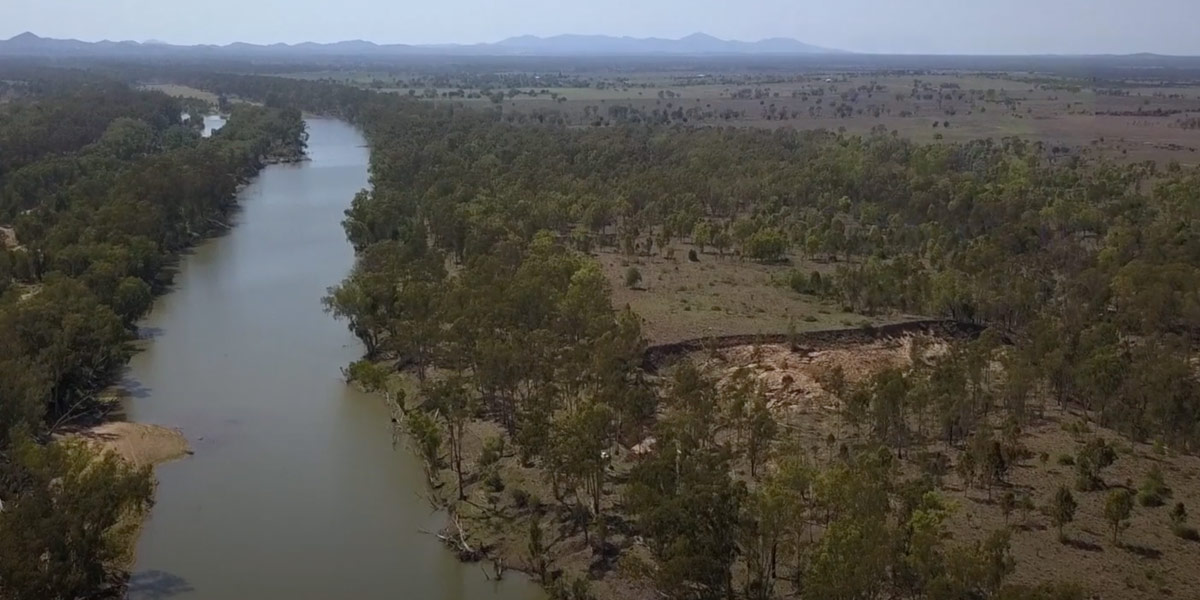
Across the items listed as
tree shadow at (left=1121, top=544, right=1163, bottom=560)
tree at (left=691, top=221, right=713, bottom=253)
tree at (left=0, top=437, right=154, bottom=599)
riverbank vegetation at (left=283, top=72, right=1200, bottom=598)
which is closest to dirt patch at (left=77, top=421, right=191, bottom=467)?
tree at (left=0, top=437, right=154, bottom=599)

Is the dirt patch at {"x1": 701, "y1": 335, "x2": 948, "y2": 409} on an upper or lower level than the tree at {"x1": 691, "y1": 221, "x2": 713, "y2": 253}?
lower

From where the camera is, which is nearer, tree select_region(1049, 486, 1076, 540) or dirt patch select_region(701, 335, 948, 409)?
tree select_region(1049, 486, 1076, 540)

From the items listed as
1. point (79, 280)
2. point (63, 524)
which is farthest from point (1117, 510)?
point (79, 280)

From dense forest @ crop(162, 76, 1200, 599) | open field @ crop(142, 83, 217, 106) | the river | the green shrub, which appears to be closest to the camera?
dense forest @ crop(162, 76, 1200, 599)

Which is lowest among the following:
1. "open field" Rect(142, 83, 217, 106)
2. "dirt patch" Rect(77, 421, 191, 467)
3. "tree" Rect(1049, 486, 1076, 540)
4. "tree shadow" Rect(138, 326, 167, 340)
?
"tree shadow" Rect(138, 326, 167, 340)

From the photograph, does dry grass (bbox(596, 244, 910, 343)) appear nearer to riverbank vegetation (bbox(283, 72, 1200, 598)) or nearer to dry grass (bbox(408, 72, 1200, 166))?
riverbank vegetation (bbox(283, 72, 1200, 598))

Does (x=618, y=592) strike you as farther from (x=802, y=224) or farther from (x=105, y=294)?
(x=802, y=224)

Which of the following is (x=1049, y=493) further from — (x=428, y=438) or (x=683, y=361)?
(x=428, y=438)
